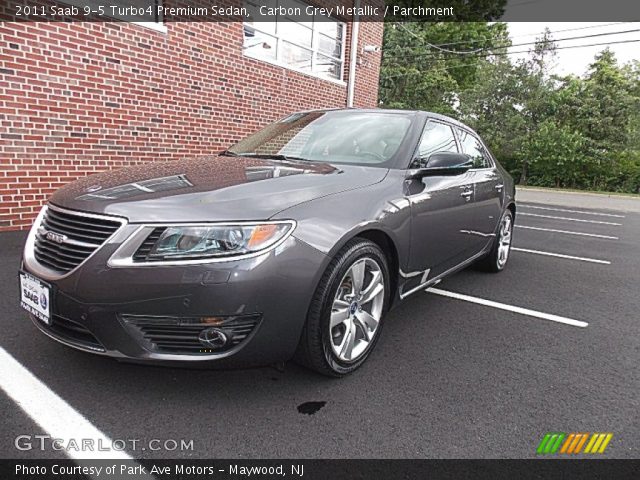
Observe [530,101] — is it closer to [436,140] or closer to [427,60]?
[427,60]

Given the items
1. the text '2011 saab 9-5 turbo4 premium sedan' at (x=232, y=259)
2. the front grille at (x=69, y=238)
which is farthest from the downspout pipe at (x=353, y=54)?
the front grille at (x=69, y=238)

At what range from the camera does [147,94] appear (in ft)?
20.9

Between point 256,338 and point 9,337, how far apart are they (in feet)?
5.44

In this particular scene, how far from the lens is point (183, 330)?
1944mm

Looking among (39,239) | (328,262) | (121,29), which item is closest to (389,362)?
(328,262)

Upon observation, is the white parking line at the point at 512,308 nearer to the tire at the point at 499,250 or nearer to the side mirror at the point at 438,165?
the tire at the point at 499,250

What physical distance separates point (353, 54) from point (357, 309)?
896 centimetres

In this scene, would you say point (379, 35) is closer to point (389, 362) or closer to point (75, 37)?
point (75, 37)

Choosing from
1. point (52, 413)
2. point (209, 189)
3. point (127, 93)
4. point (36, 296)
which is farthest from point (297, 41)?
point (52, 413)

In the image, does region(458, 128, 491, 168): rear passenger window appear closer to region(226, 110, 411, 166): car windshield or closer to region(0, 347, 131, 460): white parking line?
region(226, 110, 411, 166): car windshield

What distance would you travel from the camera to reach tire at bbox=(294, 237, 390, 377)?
2.19m

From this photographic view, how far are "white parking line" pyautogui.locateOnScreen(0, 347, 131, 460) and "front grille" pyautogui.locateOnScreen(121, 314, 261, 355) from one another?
1.32ft

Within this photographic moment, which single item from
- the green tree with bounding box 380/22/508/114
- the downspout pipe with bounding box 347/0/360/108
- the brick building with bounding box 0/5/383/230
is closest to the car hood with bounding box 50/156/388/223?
the brick building with bounding box 0/5/383/230

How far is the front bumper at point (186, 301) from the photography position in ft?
6.17
